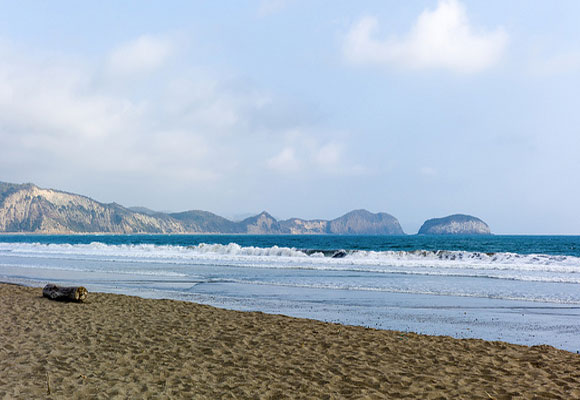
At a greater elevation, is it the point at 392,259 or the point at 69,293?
the point at 69,293

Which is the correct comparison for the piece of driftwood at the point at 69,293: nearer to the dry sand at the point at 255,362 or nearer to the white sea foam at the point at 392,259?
the dry sand at the point at 255,362

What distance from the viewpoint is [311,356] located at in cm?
784

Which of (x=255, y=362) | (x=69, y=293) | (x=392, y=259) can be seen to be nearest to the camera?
(x=255, y=362)

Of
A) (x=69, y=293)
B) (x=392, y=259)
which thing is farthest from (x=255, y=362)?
(x=392, y=259)

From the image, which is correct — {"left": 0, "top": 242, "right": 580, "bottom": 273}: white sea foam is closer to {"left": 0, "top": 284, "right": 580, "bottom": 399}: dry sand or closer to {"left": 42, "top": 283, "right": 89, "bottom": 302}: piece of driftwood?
{"left": 42, "top": 283, "right": 89, "bottom": 302}: piece of driftwood

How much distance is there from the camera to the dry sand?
6.10m

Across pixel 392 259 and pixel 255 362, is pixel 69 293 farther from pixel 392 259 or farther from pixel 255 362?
pixel 392 259

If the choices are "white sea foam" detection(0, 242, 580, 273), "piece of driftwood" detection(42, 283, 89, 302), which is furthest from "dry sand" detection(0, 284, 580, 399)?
"white sea foam" detection(0, 242, 580, 273)

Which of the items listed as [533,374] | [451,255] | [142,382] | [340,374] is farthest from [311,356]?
[451,255]

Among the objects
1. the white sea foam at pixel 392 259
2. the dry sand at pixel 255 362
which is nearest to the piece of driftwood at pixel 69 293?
the dry sand at pixel 255 362

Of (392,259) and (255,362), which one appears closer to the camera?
(255,362)

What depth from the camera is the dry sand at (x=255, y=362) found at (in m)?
6.10

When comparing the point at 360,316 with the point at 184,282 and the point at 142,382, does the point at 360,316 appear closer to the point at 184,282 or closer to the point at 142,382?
the point at 142,382

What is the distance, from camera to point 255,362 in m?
7.45
